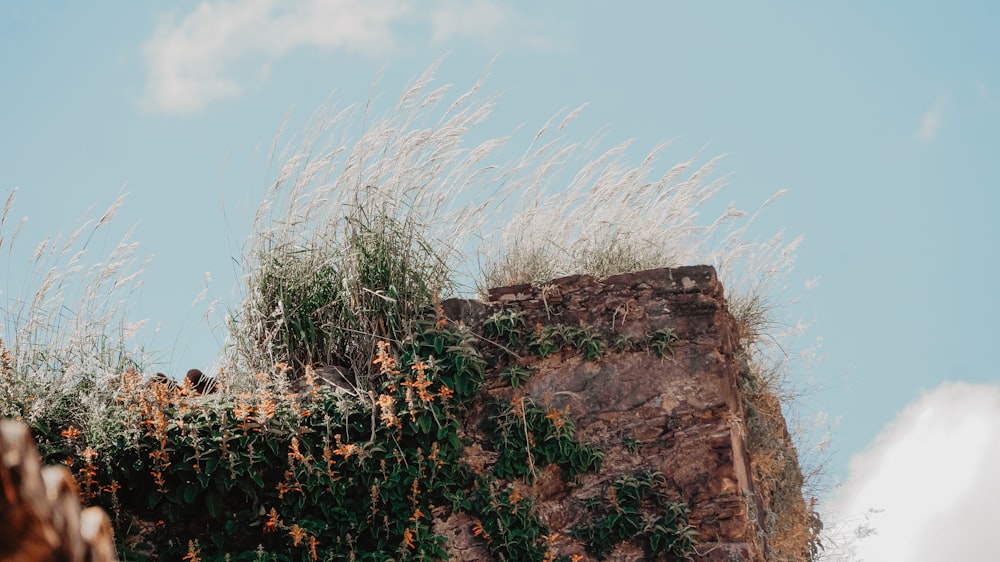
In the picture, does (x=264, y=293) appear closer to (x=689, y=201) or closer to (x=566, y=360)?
(x=566, y=360)

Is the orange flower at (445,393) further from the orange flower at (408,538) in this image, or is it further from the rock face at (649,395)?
the orange flower at (408,538)

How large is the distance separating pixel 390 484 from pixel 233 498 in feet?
2.78

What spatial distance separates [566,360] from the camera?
562 cm

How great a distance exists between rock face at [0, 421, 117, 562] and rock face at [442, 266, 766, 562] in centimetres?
463

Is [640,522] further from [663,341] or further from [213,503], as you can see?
[213,503]

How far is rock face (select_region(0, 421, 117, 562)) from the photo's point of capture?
0.77 meters

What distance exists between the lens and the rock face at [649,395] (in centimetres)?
536

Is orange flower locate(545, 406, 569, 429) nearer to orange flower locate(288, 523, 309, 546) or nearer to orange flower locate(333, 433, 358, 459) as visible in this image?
orange flower locate(333, 433, 358, 459)

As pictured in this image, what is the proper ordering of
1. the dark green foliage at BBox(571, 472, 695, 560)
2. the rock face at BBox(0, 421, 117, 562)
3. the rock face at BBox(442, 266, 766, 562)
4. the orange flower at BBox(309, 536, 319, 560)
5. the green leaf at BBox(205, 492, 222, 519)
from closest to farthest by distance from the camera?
the rock face at BBox(0, 421, 117, 562) → the green leaf at BBox(205, 492, 222, 519) → the orange flower at BBox(309, 536, 319, 560) → the dark green foliage at BBox(571, 472, 695, 560) → the rock face at BBox(442, 266, 766, 562)

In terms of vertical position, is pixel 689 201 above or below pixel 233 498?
above

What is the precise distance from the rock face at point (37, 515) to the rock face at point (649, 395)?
4625mm

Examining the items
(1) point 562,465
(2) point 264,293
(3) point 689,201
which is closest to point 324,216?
(2) point 264,293

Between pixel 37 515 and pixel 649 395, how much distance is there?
16.1 ft

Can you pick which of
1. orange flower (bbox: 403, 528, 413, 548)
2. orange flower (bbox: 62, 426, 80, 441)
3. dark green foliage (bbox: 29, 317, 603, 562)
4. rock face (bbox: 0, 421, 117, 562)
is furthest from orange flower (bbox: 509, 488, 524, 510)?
rock face (bbox: 0, 421, 117, 562)
